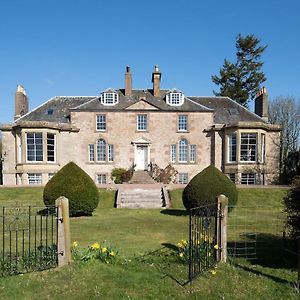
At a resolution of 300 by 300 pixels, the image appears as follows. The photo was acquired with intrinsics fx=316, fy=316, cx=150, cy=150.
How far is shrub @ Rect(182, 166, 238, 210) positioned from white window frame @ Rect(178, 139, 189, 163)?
16.8m

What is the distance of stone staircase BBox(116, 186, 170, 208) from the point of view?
68.9ft

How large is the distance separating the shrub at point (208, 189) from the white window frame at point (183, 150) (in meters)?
16.8

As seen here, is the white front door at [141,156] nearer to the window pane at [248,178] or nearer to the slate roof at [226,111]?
the slate roof at [226,111]

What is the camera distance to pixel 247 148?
30.9 metres

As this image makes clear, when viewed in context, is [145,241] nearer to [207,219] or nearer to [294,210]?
[207,219]

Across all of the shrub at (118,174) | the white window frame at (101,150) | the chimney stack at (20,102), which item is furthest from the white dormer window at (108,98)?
the chimney stack at (20,102)

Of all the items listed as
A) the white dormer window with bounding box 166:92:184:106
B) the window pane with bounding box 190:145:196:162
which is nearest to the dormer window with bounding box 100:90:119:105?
the white dormer window with bounding box 166:92:184:106

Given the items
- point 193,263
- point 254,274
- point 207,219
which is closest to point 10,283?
point 193,263

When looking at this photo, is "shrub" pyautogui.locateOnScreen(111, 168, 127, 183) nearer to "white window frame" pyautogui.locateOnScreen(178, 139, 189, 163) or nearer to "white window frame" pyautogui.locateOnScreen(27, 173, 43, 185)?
"white window frame" pyautogui.locateOnScreen(178, 139, 189, 163)

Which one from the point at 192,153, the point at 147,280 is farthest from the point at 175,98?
the point at 147,280

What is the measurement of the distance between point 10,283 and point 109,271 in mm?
2022

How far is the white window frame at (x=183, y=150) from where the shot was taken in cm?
3309

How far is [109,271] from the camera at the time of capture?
276 inches

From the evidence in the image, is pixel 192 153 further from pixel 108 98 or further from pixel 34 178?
pixel 34 178
